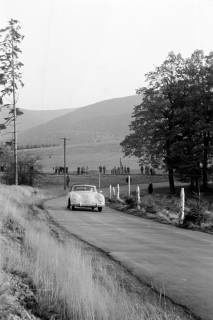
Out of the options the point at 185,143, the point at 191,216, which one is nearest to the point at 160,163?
the point at 185,143

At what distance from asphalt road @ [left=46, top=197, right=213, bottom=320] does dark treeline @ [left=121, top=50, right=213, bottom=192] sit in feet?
116

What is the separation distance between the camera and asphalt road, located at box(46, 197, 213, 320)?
7484mm

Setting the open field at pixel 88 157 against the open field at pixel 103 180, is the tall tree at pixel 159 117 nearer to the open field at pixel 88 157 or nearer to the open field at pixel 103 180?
the open field at pixel 103 180

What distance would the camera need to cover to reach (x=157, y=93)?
2188 inches

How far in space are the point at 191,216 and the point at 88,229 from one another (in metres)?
4.18

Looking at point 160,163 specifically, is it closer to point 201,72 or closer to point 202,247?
point 201,72

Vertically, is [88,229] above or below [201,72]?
below

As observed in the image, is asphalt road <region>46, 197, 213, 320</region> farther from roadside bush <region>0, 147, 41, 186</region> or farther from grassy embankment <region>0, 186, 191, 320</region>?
roadside bush <region>0, 147, 41, 186</region>

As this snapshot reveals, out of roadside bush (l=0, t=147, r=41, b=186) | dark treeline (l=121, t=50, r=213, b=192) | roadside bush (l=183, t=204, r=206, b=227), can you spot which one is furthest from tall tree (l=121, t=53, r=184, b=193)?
roadside bush (l=183, t=204, r=206, b=227)

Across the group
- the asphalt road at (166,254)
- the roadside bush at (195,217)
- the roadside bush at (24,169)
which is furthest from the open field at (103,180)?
the asphalt road at (166,254)

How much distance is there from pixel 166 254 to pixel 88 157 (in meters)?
123

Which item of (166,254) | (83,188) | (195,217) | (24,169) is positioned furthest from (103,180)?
(166,254)

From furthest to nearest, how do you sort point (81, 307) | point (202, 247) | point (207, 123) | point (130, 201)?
1. point (207, 123)
2. point (130, 201)
3. point (202, 247)
4. point (81, 307)

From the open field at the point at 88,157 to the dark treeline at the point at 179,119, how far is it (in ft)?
178
